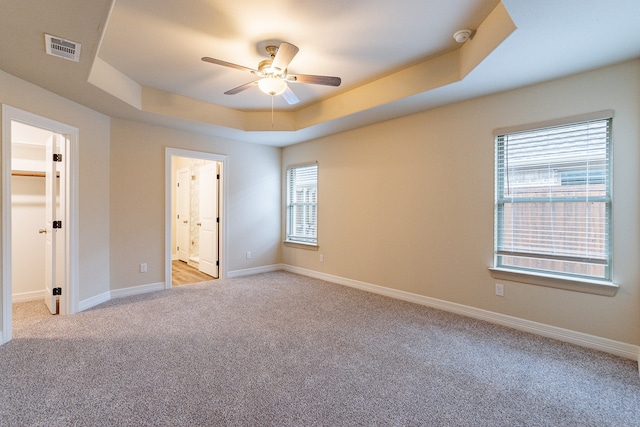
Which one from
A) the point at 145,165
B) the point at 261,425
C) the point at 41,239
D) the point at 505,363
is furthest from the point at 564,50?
the point at 41,239

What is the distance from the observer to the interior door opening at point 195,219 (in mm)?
5152

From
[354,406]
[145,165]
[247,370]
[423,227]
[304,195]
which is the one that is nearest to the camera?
[354,406]

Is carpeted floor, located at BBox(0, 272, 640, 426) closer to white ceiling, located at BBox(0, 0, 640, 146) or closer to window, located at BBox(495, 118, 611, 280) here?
window, located at BBox(495, 118, 611, 280)

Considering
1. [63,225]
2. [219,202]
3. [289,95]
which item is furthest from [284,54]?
[219,202]

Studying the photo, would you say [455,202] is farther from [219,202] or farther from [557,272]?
[219,202]

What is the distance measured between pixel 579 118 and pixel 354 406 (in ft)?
10.2

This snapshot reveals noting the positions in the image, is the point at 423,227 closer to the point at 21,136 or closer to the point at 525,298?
the point at 525,298

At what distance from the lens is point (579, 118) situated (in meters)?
2.64

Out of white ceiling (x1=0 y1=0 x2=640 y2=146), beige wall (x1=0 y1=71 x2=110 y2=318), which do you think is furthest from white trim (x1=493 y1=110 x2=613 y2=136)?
beige wall (x1=0 y1=71 x2=110 y2=318)

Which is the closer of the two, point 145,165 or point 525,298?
point 525,298

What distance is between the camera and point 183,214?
22.5 ft

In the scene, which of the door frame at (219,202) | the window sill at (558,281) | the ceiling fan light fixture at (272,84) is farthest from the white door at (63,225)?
the window sill at (558,281)

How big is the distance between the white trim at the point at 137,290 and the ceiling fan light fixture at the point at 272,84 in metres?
3.36

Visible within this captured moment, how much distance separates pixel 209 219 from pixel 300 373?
12.9 feet
